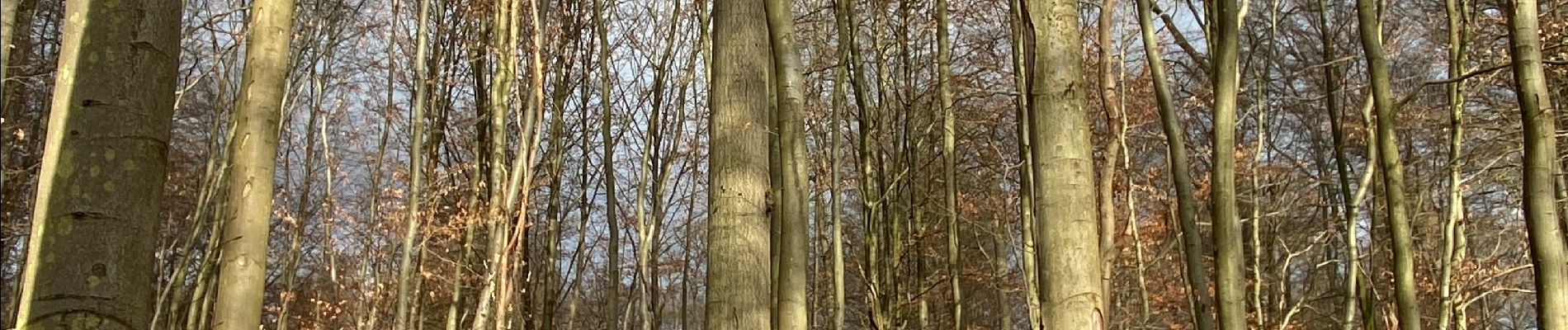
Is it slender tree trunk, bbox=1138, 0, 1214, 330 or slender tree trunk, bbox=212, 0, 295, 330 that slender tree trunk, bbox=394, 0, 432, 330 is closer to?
slender tree trunk, bbox=212, 0, 295, 330

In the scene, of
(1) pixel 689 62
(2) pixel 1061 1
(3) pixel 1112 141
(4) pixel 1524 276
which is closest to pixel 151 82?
(2) pixel 1061 1

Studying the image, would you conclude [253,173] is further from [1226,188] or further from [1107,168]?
[1107,168]

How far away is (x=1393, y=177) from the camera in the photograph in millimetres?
6582

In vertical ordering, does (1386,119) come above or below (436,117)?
below

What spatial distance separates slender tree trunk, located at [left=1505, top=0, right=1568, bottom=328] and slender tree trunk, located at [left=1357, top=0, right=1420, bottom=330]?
0.85m

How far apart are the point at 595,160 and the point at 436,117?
851 cm

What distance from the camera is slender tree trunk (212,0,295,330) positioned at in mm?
5203

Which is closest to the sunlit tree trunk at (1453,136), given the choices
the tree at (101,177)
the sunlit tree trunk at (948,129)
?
the sunlit tree trunk at (948,129)

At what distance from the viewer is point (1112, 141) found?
726 cm

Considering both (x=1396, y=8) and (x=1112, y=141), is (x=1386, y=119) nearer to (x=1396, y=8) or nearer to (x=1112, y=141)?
(x=1112, y=141)

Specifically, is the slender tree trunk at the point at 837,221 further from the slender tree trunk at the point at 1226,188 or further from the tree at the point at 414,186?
the slender tree trunk at the point at 1226,188

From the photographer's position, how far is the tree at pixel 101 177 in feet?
8.41

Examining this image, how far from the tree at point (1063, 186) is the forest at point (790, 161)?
0.04ft

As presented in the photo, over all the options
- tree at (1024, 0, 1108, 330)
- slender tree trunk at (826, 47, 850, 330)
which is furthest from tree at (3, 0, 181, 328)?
slender tree trunk at (826, 47, 850, 330)
